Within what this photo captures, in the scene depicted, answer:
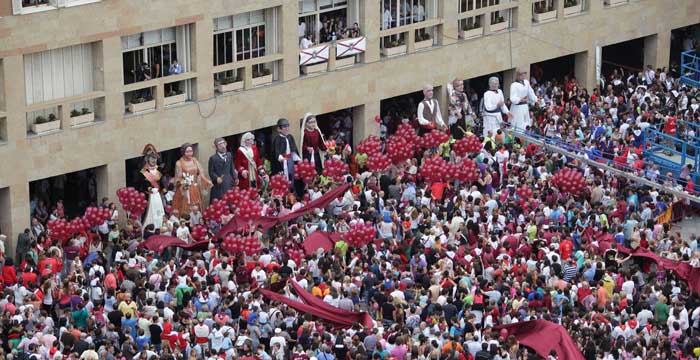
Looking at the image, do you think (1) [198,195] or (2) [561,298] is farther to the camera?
(1) [198,195]

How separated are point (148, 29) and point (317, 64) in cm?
666

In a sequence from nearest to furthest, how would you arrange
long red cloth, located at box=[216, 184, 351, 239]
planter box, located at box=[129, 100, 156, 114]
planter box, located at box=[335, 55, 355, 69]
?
long red cloth, located at box=[216, 184, 351, 239] → planter box, located at box=[129, 100, 156, 114] → planter box, located at box=[335, 55, 355, 69]

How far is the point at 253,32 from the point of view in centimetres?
6262

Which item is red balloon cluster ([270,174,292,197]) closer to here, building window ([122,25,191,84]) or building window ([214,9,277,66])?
building window ([122,25,191,84])

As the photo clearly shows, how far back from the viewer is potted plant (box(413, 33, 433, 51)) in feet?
217

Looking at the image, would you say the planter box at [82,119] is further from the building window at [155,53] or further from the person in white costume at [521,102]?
Result: the person in white costume at [521,102]

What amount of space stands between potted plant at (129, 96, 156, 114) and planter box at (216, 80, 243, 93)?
2.48 meters

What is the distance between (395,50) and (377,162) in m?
6.78

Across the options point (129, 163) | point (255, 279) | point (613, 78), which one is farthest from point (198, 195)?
point (613, 78)

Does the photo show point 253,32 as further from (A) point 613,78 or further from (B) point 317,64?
(A) point 613,78

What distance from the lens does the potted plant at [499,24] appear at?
68.4m

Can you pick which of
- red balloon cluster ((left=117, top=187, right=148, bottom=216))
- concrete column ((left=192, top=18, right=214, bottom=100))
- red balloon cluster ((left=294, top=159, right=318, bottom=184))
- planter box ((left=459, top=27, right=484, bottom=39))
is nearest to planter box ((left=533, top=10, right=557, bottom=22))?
planter box ((left=459, top=27, right=484, bottom=39))

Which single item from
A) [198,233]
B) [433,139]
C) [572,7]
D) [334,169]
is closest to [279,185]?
[334,169]

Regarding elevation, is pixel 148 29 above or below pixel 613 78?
above
